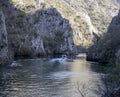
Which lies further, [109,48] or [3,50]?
[109,48]

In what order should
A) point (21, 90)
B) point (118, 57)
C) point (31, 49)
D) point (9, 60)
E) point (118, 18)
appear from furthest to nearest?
point (31, 49)
point (118, 18)
point (9, 60)
point (118, 57)
point (21, 90)

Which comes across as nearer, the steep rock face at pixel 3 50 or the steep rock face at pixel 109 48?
the steep rock face at pixel 3 50

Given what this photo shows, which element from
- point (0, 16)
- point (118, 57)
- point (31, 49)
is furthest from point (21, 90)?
point (31, 49)

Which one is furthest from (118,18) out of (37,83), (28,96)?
(28,96)

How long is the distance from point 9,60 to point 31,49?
55991mm

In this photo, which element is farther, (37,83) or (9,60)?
(9,60)

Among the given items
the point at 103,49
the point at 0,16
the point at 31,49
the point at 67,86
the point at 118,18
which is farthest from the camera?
the point at 31,49

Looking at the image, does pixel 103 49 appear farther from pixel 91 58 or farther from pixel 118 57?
pixel 118 57

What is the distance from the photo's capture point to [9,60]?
123562mm

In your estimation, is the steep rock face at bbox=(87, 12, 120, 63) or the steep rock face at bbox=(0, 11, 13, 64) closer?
the steep rock face at bbox=(0, 11, 13, 64)

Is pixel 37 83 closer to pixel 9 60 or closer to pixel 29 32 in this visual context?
pixel 9 60

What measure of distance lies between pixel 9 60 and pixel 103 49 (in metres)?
41.0

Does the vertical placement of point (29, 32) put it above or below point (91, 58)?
above

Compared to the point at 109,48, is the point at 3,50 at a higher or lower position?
higher
